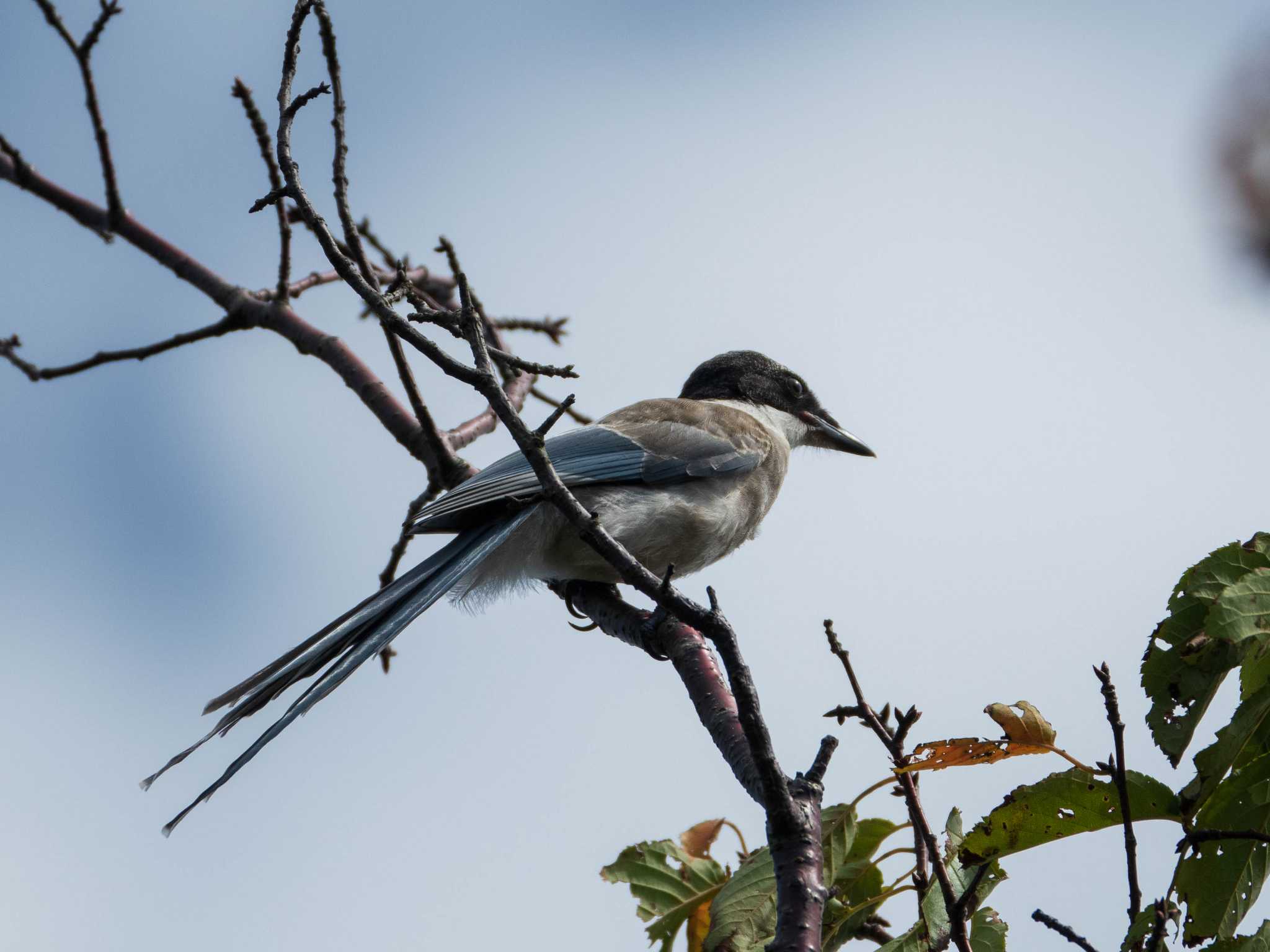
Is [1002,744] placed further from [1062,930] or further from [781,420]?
[781,420]

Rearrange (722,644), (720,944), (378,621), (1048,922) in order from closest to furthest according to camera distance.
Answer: (1048,922) < (722,644) < (720,944) < (378,621)

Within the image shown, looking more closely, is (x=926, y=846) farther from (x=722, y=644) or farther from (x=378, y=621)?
(x=378, y=621)

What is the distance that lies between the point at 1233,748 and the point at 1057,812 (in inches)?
11.7

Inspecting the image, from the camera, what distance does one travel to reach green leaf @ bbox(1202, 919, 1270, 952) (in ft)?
5.64

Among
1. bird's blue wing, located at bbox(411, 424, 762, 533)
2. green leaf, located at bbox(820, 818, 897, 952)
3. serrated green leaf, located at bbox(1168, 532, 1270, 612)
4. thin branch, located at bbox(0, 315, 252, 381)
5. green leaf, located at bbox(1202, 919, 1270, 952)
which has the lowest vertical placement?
green leaf, located at bbox(1202, 919, 1270, 952)

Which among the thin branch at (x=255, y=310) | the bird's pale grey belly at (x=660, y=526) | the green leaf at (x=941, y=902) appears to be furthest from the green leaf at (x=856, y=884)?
the thin branch at (x=255, y=310)

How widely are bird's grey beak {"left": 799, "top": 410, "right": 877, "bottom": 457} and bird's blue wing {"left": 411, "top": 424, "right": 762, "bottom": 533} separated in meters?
1.14

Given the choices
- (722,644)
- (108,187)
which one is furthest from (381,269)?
(722,644)

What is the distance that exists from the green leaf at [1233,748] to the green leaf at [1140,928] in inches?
7.3

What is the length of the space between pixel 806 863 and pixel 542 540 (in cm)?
214

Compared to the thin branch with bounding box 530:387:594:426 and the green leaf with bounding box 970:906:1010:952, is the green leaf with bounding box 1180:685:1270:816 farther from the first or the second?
the thin branch with bounding box 530:387:594:426

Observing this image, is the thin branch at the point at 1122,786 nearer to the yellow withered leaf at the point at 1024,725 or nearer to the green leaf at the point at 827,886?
the yellow withered leaf at the point at 1024,725

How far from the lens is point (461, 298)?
7.14ft

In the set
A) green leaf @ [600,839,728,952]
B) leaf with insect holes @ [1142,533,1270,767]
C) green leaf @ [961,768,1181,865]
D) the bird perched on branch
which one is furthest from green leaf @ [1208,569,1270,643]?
the bird perched on branch
